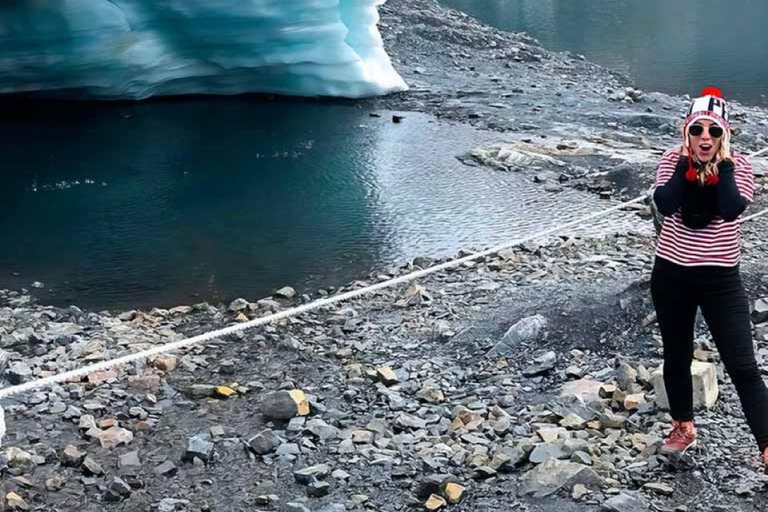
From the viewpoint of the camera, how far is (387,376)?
524 centimetres

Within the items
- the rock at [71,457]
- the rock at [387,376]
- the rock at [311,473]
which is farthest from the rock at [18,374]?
the rock at [311,473]

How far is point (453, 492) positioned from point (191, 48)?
45.1 ft

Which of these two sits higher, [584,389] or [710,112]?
[710,112]

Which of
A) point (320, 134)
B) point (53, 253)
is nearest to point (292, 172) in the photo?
point (320, 134)

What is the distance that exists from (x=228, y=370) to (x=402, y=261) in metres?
3.33

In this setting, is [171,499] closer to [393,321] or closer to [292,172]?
[393,321]

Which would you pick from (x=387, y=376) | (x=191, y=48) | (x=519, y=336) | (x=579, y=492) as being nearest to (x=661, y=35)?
(x=191, y=48)

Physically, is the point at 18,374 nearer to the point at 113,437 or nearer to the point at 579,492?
the point at 113,437

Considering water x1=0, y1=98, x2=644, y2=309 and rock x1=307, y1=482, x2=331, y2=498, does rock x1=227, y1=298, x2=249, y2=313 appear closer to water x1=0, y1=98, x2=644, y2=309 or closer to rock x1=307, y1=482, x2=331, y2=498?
water x1=0, y1=98, x2=644, y2=309

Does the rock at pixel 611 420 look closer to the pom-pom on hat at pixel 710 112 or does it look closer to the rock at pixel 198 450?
the pom-pom on hat at pixel 710 112

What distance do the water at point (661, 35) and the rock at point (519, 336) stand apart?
13.6m

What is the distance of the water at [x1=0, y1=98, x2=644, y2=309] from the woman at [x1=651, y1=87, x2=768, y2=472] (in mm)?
4891

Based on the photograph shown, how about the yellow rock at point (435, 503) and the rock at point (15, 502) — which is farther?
the rock at point (15, 502)

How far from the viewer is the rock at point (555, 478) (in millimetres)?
3682
